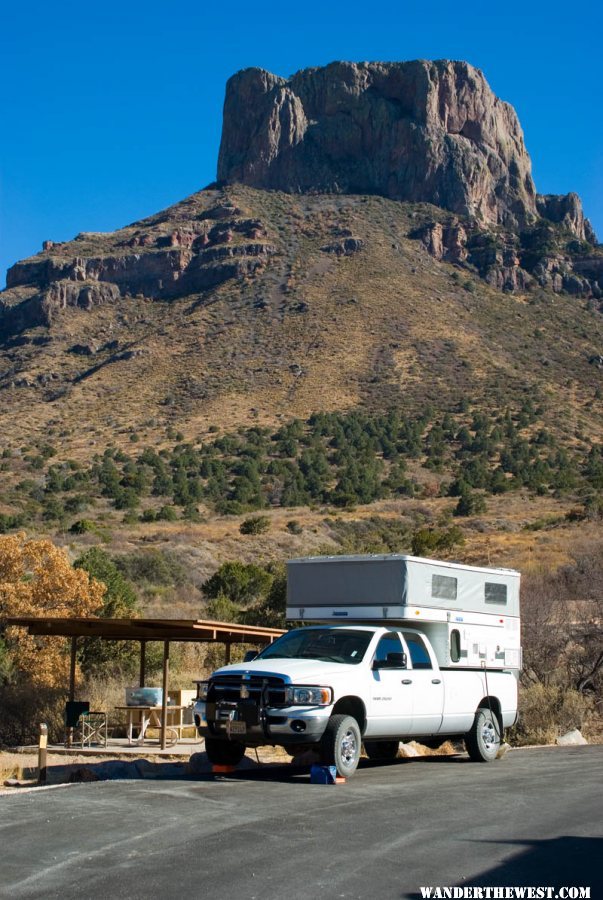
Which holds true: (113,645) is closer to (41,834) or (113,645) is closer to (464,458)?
(41,834)

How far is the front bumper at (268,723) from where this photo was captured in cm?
1232

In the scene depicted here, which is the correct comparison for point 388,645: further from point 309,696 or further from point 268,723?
point 268,723

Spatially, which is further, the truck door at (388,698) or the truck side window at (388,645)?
the truck side window at (388,645)

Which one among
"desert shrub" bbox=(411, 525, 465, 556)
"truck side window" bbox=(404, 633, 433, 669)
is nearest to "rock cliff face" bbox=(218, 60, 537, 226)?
"desert shrub" bbox=(411, 525, 465, 556)

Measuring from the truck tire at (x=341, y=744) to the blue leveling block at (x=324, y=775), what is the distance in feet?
0.27

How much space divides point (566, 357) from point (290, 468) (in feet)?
89.2

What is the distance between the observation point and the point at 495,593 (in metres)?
16.1

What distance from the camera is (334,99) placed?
12731 centimetres

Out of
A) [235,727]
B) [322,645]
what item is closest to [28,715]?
[322,645]

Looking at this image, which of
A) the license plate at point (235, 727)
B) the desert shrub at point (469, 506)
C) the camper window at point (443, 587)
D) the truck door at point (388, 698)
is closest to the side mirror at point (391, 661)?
the truck door at point (388, 698)

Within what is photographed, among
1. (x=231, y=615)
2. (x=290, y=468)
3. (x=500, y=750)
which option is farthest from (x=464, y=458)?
(x=500, y=750)

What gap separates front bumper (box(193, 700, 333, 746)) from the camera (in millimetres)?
12320

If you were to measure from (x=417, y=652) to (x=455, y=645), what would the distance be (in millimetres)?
919

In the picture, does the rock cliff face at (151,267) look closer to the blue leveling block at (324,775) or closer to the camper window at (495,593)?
the camper window at (495,593)
